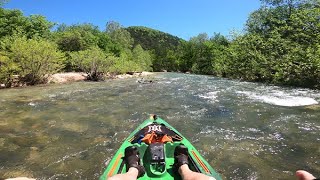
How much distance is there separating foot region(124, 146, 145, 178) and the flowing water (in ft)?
3.17

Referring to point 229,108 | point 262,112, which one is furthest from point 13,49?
point 262,112

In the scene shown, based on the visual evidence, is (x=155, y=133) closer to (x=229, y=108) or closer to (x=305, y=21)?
(x=229, y=108)

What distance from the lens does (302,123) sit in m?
8.54

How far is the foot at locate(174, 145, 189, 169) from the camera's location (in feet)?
14.0

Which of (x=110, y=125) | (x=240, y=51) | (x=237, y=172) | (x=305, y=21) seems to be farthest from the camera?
(x=240, y=51)

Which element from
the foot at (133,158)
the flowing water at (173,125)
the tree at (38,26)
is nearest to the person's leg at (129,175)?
the foot at (133,158)

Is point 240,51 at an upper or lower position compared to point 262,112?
upper

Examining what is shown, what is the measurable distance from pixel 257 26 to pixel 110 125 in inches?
1069

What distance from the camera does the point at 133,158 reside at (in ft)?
14.2

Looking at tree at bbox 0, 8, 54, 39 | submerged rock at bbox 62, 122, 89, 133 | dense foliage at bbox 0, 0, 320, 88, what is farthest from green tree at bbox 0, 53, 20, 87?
tree at bbox 0, 8, 54, 39

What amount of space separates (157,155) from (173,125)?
3.91m

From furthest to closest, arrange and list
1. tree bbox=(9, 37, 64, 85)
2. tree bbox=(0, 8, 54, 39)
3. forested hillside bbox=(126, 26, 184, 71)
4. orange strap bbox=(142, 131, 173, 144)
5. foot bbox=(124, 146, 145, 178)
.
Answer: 1. forested hillside bbox=(126, 26, 184, 71)
2. tree bbox=(0, 8, 54, 39)
3. tree bbox=(9, 37, 64, 85)
4. orange strap bbox=(142, 131, 173, 144)
5. foot bbox=(124, 146, 145, 178)

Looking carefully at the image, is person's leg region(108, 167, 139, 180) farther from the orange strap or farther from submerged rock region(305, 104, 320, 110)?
submerged rock region(305, 104, 320, 110)

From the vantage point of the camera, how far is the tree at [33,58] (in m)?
18.1
